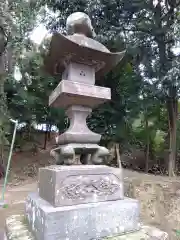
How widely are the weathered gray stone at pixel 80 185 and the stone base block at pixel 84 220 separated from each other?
58mm

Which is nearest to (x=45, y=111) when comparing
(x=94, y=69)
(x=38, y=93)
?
(x=38, y=93)

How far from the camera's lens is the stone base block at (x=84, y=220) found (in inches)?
57.3

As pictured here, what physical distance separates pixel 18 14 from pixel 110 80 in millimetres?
3678

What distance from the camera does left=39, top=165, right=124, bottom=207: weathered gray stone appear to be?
1.60 metres

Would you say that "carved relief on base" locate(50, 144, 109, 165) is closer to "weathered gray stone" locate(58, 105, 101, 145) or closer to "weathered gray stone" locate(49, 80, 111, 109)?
"weathered gray stone" locate(58, 105, 101, 145)

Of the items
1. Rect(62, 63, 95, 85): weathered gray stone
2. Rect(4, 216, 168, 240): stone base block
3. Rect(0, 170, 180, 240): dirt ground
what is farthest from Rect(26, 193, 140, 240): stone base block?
Rect(0, 170, 180, 240): dirt ground

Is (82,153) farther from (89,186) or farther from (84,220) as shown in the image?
(84,220)

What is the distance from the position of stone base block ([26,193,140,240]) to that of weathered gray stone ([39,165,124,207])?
2.3 inches

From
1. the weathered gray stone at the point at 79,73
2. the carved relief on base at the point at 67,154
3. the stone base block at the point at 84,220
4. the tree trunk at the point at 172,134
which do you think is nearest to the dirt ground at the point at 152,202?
the tree trunk at the point at 172,134

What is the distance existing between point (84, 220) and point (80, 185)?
0.86 feet

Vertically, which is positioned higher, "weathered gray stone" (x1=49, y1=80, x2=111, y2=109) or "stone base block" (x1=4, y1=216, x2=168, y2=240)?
"weathered gray stone" (x1=49, y1=80, x2=111, y2=109)

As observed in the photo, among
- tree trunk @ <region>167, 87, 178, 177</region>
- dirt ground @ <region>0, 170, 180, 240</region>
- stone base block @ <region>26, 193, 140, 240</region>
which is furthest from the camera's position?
tree trunk @ <region>167, 87, 178, 177</region>

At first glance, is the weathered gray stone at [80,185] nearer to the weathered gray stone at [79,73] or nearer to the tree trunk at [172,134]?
the weathered gray stone at [79,73]

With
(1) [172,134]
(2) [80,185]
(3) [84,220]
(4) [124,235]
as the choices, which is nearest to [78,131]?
(2) [80,185]
